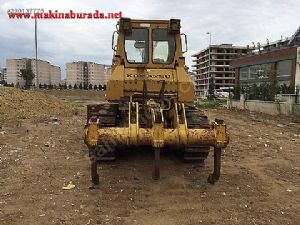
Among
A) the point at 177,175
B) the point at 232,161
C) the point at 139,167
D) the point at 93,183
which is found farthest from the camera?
the point at 232,161

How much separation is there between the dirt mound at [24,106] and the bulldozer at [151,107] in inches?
327

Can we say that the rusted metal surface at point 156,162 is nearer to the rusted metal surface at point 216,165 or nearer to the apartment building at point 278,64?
the rusted metal surface at point 216,165

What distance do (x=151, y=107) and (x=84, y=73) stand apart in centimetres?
9798

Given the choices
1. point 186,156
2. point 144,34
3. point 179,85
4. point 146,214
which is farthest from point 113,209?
point 144,34

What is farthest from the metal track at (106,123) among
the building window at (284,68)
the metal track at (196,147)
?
the building window at (284,68)

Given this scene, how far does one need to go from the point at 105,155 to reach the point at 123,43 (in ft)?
8.85

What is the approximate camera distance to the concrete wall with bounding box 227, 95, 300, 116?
20469mm

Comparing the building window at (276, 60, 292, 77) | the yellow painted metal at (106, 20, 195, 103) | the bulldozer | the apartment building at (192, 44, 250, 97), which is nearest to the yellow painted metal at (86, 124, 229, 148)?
the bulldozer

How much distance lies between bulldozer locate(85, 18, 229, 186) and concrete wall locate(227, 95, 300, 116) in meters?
14.1

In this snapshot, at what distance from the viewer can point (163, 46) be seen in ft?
27.7

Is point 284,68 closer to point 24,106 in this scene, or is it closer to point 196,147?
point 24,106

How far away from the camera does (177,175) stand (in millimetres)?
6945

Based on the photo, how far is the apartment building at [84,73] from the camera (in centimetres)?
10075

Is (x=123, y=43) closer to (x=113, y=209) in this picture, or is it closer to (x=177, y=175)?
(x=177, y=175)
